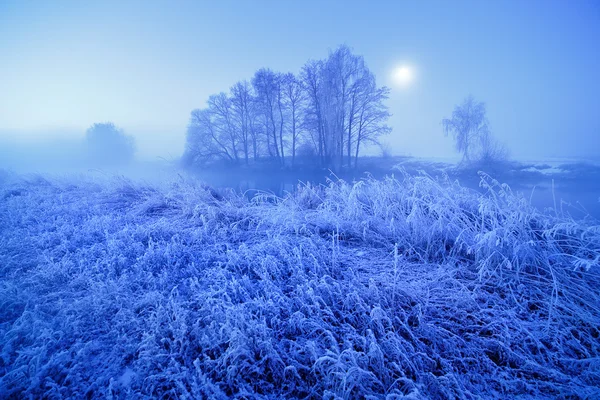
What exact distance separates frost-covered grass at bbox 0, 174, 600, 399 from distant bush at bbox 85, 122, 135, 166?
1772 cm

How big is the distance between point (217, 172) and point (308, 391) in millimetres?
12527

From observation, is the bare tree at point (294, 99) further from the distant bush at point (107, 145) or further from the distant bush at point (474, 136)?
the distant bush at point (107, 145)

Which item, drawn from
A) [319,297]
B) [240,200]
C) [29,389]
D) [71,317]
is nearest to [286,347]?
[319,297]

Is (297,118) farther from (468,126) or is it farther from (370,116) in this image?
(468,126)

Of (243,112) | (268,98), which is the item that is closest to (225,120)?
(243,112)

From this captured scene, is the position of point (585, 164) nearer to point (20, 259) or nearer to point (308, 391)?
point (308, 391)

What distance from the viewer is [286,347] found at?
3.85ft

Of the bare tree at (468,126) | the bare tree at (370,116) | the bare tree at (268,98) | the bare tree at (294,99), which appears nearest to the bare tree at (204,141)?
the bare tree at (268,98)

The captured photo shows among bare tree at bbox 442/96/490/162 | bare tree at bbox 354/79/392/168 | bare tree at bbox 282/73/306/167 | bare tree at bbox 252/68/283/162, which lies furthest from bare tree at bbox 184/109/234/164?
bare tree at bbox 442/96/490/162

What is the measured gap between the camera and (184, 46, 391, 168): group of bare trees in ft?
30.6

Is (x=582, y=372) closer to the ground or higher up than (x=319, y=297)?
closer to the ground

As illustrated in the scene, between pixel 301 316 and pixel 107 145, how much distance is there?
71.0ft

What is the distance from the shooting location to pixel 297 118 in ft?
35.3

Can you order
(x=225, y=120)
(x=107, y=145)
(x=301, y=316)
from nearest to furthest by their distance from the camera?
1. (x=301, y=316)
2. (x=225, y=120)
3. (x=107, y=145)
